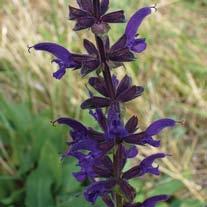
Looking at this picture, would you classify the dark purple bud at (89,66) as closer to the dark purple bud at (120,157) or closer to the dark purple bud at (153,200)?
the dark purple bud at (120,157)

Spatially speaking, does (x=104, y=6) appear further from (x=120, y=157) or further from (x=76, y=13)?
(x=120, y=157)

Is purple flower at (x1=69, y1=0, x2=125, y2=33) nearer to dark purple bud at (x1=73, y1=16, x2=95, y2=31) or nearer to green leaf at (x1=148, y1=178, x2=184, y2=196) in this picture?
dark purple bud at (x1=73, y1=16, x2=95, y2=31)

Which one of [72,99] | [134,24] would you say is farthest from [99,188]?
[72,99]

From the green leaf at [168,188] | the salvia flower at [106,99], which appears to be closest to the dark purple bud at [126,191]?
the salvia flower at [106,99]

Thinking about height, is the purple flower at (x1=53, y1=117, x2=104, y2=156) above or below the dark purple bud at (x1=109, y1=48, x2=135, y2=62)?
below

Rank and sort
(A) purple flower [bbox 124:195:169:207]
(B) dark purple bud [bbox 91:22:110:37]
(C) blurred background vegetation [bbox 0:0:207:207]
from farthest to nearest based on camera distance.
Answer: (C) blurred background vegetation [bbox 0:0:207:207] < (A) purple flower [bbox 124:195:169:207] < (B) dark purple bud [bbox 91:22:110:37]

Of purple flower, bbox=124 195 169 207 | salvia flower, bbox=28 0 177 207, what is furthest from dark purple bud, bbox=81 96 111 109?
purple flower, bbox=124 195 169 207

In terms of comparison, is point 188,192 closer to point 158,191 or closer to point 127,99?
point 158,191
